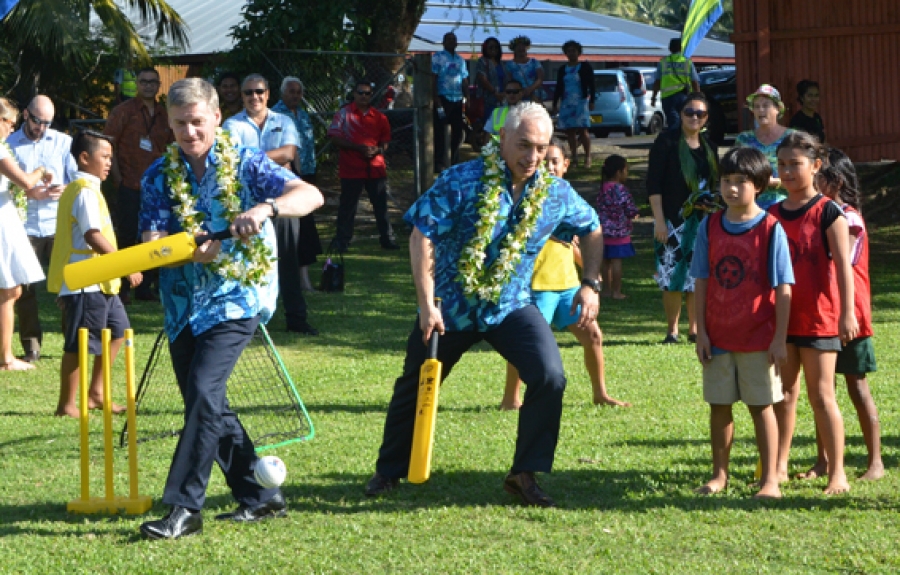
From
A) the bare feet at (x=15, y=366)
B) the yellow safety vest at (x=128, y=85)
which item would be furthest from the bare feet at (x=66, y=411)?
the yellow safety vest at (x=128, y=85)

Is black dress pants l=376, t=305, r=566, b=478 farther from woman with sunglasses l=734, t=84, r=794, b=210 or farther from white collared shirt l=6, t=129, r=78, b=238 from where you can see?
white collared shirt l=6, t=129, r=78, b=238

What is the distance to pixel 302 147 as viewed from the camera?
13242mm

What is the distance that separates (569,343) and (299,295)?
8.58 feet

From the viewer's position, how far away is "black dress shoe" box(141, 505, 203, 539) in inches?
204

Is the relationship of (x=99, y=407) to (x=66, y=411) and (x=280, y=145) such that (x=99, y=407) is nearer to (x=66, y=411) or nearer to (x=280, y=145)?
(x=66, y=411)

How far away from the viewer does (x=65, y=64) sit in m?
23.4

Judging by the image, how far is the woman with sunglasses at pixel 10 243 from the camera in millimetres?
9414

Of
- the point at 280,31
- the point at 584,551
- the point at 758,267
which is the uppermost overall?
the point at 280,31

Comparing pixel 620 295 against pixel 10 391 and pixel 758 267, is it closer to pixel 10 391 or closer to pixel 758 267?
pixel 10 391

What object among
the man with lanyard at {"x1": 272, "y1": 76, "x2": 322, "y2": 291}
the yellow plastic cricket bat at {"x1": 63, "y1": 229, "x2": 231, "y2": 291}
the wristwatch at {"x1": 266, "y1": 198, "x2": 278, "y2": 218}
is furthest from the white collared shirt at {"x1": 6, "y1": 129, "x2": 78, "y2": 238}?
the wristwatch at {"x1": 266, "y1": 198, "x2": 278, "y2": 218}

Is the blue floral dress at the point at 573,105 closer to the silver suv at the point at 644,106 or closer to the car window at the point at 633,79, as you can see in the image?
the silver suv at the point at 644,106

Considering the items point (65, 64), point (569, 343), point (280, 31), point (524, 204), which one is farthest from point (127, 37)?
point (524, 204)

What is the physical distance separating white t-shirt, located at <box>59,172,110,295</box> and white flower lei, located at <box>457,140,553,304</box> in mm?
3123

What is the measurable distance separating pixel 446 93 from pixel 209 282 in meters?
15.9
